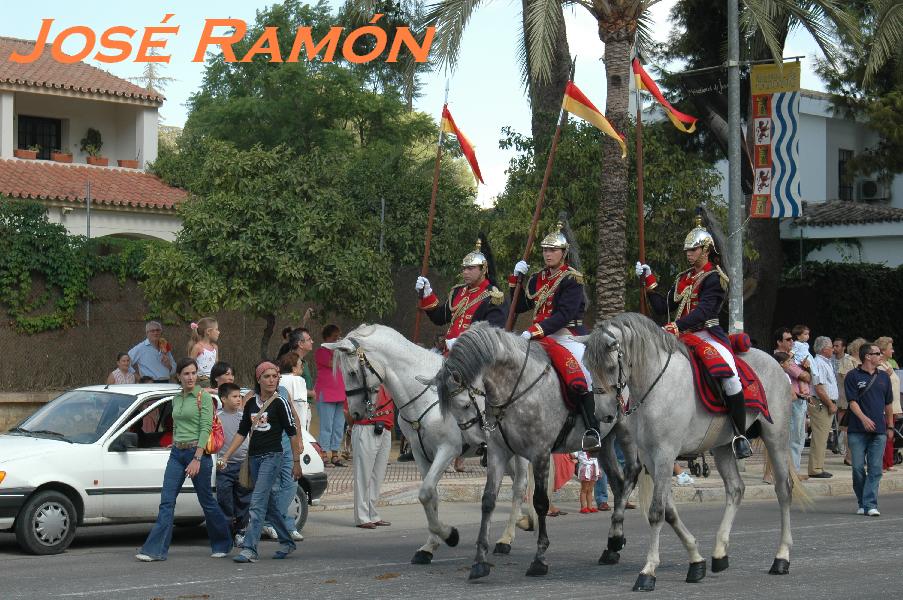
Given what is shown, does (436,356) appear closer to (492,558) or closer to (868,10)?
(492,558)

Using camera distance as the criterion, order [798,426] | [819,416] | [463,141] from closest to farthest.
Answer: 1. [463,141]
2. [798,426]
3. [819,416]

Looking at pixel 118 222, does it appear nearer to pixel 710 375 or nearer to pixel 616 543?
pixel 616 543

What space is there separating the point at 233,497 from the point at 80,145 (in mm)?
27727

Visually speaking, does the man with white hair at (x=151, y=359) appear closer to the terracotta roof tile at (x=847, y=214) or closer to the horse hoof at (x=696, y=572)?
the horse hoof at (x=696, y=572)

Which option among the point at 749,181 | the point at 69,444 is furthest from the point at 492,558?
the point at 749,181

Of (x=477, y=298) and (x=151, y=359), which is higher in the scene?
(x=477, y=298)

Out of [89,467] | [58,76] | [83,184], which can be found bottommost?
[89,467]

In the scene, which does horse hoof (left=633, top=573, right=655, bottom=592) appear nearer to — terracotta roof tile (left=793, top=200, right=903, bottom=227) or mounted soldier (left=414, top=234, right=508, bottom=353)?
mounted soldier (left=414, top=234, right=508, bottom=353)

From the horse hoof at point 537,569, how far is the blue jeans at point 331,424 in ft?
31.4

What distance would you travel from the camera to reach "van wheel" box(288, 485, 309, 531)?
1389 cm

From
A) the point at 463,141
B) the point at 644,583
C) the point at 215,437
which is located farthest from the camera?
the point at 463,141

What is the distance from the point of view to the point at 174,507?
483 inches

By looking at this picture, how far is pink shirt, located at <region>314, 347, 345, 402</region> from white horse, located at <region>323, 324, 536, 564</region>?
712cm

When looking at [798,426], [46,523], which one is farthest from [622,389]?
[798,426]
